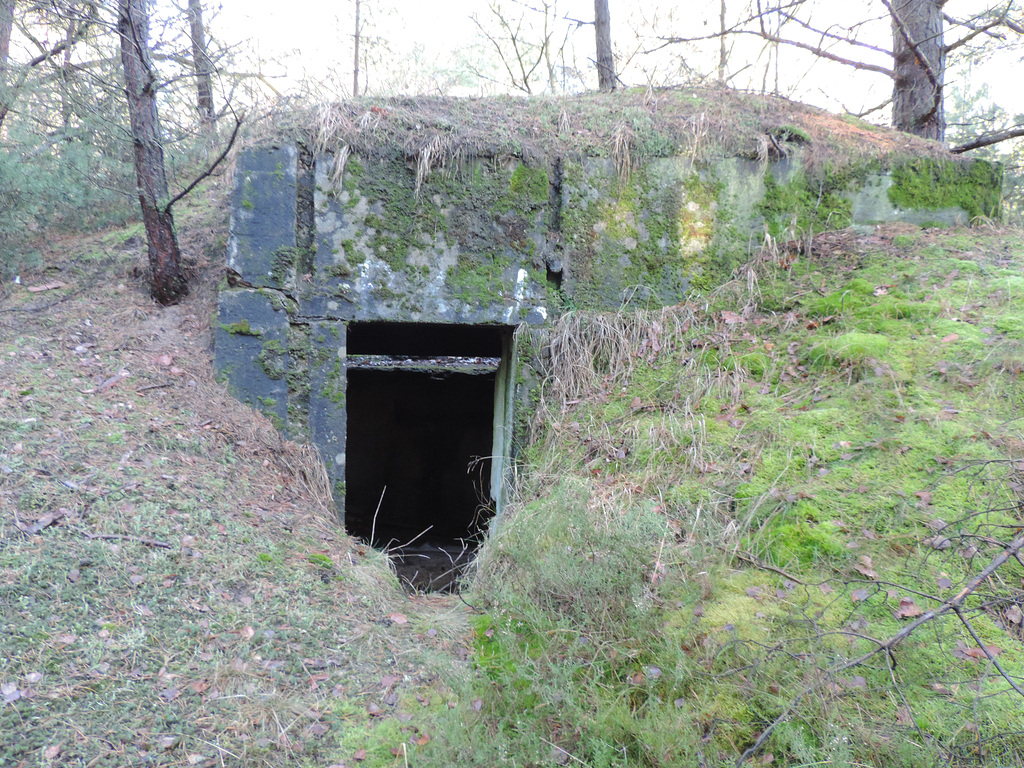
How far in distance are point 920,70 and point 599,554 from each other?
6.74 m

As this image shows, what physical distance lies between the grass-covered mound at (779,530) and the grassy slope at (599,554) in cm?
2

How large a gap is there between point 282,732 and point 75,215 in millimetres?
6488

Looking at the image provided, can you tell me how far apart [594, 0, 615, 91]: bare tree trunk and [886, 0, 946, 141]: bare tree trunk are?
2977 millimetres

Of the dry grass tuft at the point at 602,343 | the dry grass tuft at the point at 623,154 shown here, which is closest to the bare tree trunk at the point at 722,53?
the dry grass tuft at the point at 623,154

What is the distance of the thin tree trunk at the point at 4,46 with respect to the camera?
6.17 metres

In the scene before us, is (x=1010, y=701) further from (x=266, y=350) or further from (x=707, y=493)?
(x=266, y=350)

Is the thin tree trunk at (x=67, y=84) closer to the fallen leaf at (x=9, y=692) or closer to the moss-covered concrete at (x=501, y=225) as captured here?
the moss-covered concrete at (x=501, y=225)

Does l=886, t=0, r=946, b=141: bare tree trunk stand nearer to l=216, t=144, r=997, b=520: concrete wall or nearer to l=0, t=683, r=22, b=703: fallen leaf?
l=216, t=144, r=997, b=520: concrete wall

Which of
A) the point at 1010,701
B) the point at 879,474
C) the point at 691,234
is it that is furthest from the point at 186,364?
the point at 1010,701

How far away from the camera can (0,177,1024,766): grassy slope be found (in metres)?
2.61

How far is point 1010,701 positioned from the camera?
236 cm

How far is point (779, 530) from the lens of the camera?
3.47 m


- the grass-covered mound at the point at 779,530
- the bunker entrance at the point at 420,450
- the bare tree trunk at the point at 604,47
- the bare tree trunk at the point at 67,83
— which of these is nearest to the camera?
the grass-covered mound at the point at 779,530

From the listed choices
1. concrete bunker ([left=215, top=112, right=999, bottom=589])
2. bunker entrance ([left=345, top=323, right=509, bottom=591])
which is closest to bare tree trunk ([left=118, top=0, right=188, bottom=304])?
concrete bunker ([left=215, top=112, right=999, bottom=589])
